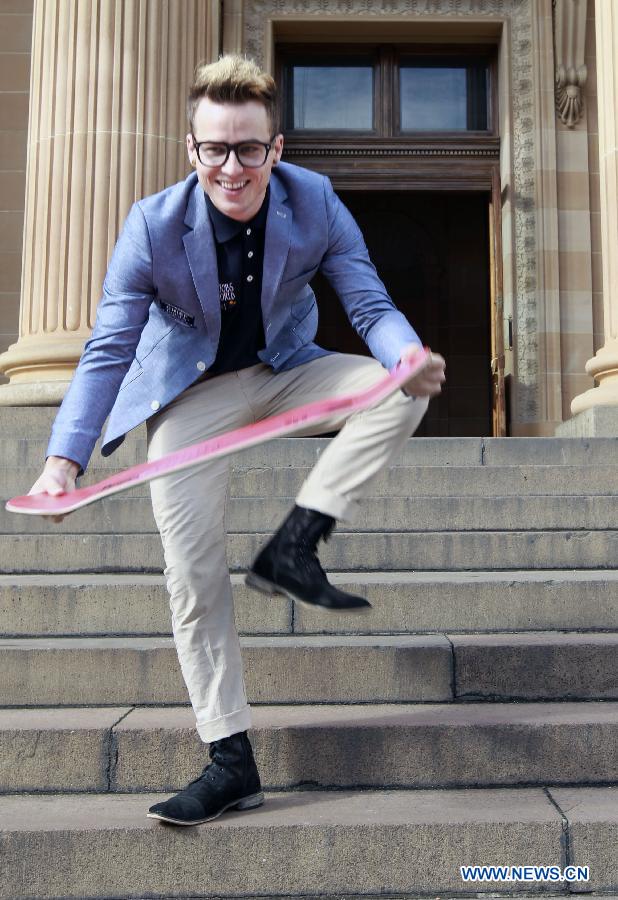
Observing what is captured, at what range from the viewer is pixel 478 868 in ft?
8.46

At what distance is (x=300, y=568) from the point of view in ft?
8.17

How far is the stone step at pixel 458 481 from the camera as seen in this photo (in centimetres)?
496

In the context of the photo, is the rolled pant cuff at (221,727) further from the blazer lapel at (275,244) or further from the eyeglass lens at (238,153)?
the eyeglass lens at (238,153)

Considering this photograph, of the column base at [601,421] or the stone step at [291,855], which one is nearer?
the stone step at [291,855]

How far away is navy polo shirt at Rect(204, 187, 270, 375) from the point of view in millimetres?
2703

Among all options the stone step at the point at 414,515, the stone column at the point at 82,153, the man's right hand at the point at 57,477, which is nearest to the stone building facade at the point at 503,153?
the stone column at the point at 82,153

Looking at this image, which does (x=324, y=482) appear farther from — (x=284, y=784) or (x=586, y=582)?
(x=586, y=582)

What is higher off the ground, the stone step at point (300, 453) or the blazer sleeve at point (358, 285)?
the blazer sleeve at point (358, 285)

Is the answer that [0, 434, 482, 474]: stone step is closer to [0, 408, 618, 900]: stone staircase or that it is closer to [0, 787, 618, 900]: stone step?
[0, 408, 618, 900]: stone staircase

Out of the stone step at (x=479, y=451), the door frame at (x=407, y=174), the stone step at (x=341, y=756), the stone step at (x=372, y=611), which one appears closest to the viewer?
the stone step at (x=341, y=756)

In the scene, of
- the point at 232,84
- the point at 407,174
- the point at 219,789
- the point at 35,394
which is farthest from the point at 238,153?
the point at 407,174

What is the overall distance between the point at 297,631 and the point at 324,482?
1246 millimetres

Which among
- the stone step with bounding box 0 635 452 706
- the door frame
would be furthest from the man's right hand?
the door frame

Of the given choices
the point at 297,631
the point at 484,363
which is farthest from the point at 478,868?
the point at 484,363
